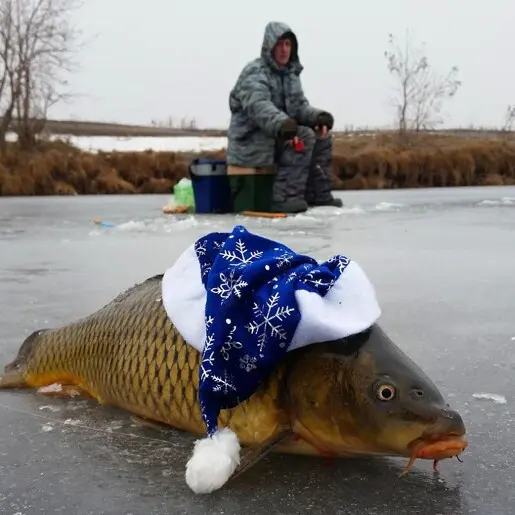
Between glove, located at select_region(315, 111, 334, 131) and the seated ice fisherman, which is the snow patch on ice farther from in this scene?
glove, located at select_region(315, 111, 334, 131)

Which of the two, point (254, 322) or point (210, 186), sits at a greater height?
point (254, 322)

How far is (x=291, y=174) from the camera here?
21.9 feet

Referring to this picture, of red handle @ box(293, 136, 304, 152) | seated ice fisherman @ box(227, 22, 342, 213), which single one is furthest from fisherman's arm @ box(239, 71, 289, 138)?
red handle @ box(293, 136, 304, 152)

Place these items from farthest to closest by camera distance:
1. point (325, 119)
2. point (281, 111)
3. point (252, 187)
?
1. point (252, 187)
2. point (325, 119)
3. point (281, 111)

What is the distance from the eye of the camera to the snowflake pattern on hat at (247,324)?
1.15 meters

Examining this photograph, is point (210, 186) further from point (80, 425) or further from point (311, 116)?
point (80, 425)

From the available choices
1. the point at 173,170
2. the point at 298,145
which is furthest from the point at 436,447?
the point at 173,170

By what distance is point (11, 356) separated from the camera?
1901mm

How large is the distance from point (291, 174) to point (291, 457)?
18.4 ft

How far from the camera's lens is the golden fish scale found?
47.4 inches

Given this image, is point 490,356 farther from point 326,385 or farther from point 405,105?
point 405,105

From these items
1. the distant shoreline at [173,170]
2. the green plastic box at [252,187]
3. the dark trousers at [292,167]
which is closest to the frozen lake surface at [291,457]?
the dark trousers at [292,167]

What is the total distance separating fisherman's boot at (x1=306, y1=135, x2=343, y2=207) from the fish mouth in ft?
21.1

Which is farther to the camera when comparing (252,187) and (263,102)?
(252,187)
